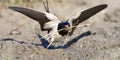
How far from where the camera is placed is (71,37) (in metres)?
7.21

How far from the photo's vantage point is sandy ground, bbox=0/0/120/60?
6527mm

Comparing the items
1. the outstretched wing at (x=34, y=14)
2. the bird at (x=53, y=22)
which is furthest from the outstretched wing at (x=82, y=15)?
the outstretched wing at (x=34, y=14)

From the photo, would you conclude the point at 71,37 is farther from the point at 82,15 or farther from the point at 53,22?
the point at 53,22

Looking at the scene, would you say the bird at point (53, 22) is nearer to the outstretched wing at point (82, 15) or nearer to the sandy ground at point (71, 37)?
the outstretched wing at point (82, 15)

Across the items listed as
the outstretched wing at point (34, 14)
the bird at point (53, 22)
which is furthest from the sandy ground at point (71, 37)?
the outstretched wing at point (34, 14)

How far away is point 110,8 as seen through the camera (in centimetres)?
798

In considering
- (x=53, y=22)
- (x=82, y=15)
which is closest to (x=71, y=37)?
(x=82, y=15)

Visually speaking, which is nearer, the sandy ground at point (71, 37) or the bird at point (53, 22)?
the bird at point (53, 22)

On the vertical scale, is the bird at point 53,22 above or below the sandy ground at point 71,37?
above

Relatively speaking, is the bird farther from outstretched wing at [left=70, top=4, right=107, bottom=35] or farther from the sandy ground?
the sandy ground

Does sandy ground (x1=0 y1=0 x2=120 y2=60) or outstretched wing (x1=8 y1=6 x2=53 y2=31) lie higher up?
outstretched wing (x1=8 y1=6 x2=53 y2=31)

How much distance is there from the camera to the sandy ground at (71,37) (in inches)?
257

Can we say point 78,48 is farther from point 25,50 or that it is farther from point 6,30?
point 6,30

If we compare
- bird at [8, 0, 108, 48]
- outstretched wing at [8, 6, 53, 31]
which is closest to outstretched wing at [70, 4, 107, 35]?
bird at [8, 0, 108, 48]
